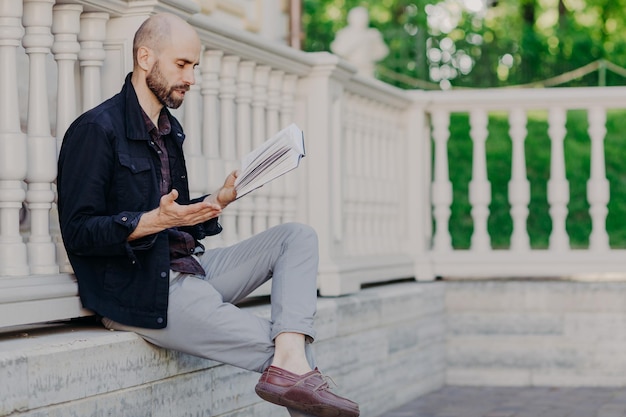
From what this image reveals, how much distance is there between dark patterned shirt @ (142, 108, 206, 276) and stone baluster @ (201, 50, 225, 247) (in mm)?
699

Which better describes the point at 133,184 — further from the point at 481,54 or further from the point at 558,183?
the point at 481,54

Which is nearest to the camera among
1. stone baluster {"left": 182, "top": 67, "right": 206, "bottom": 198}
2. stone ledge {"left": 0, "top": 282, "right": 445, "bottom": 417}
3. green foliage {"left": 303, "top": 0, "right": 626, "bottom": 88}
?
stone ledge {"left": 0, "top": 282, "right": 445, "bottom": 417}

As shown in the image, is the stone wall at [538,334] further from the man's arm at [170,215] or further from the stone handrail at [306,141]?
the man's arm at [170,215]

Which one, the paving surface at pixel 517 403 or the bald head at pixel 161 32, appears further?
the paving surface at pixel 517 403

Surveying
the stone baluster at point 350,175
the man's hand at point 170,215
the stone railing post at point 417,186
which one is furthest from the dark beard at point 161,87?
the stone railing post at point 417,186

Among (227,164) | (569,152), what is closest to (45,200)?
(227,164)

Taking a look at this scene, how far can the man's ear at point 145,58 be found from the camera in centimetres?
372

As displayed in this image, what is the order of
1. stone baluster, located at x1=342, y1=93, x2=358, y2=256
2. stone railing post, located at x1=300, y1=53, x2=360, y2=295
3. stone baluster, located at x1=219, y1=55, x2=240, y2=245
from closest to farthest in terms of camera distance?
stone baluster, located at x1=219, y1=55, x2=240, y2=245
stone railing post, located at x1=300, y1=53, x2=360, y2=295
stone baluster, located at x1=342, y1=93, x2=358, y2=256

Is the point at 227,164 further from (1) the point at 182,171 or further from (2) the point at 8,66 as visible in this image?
(2) the point at 8,66

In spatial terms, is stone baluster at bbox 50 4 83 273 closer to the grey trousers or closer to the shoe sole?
the grey trousers

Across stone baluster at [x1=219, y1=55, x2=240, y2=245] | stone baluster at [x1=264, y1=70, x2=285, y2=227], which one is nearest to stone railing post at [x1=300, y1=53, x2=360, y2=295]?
stone baluster at [x1=264, y1=70, x2=285, y2=227]

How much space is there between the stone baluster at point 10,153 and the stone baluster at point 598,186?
430 centimetres

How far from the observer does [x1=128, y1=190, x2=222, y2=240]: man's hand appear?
11.0 ft

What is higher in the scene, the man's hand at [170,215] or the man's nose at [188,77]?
the man's nose at [188,77]
